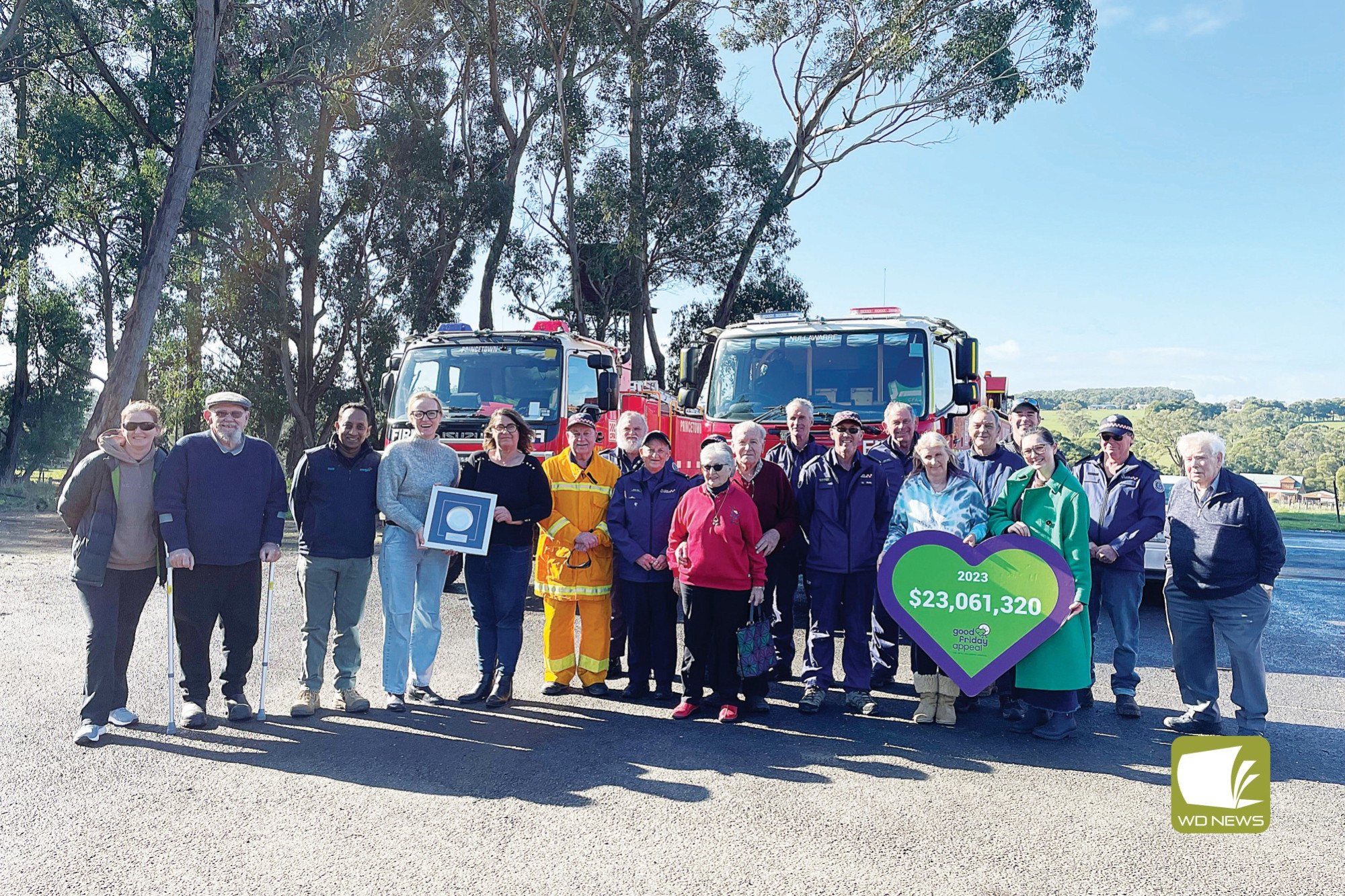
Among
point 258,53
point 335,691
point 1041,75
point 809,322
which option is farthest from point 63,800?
point 1041,75

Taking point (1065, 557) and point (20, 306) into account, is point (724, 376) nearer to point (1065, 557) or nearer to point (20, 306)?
point (1065, 557)

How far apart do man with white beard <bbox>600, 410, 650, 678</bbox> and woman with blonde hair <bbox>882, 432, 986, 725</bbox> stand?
1.89m

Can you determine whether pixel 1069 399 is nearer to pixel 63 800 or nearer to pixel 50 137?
pixel 50 137

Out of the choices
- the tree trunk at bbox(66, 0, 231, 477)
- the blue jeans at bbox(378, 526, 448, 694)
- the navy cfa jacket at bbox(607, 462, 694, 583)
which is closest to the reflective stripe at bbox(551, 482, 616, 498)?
the navy cfa jacket at bbox(607, 462, 694, 583)

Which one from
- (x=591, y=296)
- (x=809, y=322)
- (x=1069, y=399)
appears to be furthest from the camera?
(x=1069, y=399)

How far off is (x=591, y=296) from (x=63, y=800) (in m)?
24.5

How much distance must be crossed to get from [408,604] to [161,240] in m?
15.9

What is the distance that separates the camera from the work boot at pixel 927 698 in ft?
18.9

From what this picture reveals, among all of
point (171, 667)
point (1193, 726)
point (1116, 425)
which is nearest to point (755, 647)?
point (1193, 726)

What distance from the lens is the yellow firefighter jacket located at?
6.31 m

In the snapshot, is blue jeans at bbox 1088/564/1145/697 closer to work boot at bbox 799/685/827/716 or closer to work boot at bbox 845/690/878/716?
work boot at bbox 845/690/878/716

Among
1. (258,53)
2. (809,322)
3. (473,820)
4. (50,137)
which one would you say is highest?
(258,53)

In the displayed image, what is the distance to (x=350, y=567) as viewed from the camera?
598 centimetres

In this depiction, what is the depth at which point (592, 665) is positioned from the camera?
6344 millimetres
